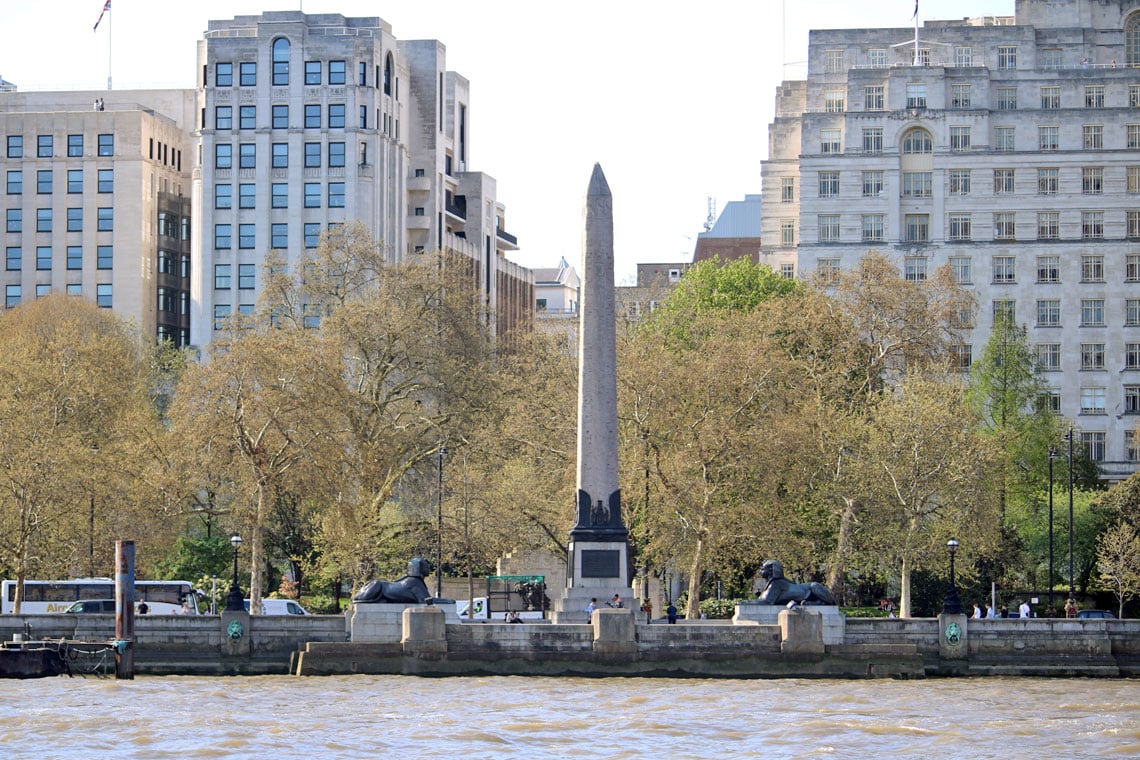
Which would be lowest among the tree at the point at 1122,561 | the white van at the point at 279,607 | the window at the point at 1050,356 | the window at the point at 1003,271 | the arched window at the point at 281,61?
the white van at the point at 279,607

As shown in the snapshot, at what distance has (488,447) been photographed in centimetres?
7156

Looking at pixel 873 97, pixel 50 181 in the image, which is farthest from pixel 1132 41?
pixel 50 181

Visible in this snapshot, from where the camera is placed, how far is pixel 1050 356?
102938mm

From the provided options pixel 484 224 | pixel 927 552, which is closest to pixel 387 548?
pixel 927 552

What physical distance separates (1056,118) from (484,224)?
135 feet

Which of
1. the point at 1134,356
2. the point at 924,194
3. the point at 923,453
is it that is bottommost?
the point at 923,453

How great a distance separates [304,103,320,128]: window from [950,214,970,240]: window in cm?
3447

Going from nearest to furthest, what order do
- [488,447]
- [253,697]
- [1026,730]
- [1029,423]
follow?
[1026,730], [253,697], [488,447], [1029,423]

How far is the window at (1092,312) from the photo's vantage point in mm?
103125

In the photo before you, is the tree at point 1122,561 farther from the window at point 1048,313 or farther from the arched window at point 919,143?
the arched window at point 919,143

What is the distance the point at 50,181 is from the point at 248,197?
13.2m

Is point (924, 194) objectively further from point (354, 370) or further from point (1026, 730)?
point (1026, 730)

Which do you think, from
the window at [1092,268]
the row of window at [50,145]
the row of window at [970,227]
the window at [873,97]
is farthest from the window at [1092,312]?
the row of window at [50,145]

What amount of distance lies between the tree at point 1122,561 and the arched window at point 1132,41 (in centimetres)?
4382
